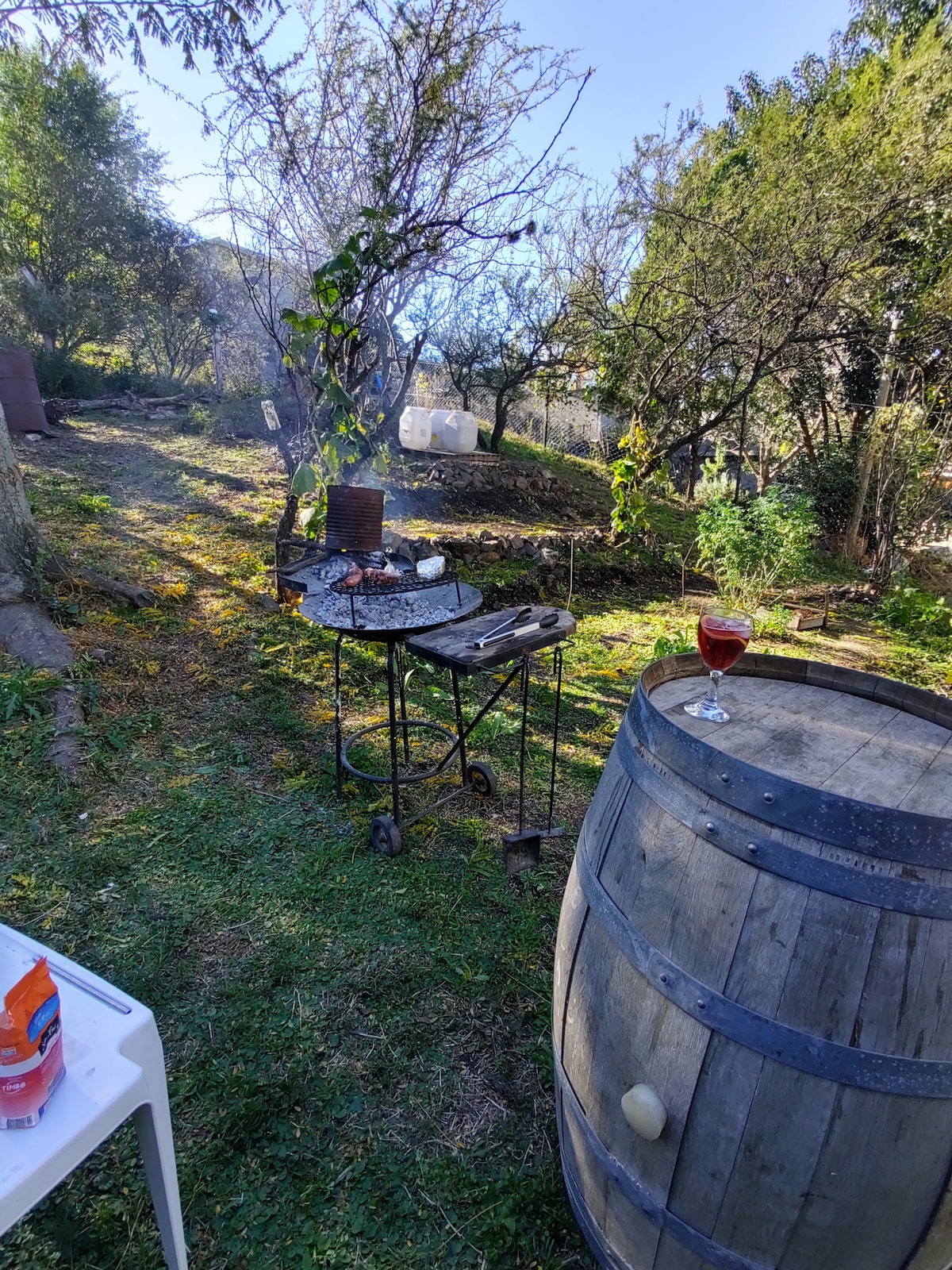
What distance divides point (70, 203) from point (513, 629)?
1427 centimetres

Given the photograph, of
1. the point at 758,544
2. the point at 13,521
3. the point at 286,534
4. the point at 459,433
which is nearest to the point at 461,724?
the point at 286,534

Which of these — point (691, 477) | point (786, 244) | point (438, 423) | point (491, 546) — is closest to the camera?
point (786, 244)

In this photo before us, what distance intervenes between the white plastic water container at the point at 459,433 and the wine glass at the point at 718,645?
8.18 m

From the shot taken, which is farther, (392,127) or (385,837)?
(392,127)

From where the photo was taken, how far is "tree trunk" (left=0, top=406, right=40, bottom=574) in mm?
3590

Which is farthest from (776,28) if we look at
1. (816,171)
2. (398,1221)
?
(398,1221)

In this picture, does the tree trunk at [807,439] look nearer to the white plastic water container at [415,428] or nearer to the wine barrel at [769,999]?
the white plastic water container at [415,428]

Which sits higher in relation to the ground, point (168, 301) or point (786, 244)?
point (168, 301)

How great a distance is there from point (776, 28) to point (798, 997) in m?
8.93

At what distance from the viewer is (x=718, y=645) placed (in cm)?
118

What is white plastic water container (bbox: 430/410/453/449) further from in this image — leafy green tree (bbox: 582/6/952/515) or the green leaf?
the green leaf

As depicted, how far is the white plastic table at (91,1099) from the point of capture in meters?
0.79

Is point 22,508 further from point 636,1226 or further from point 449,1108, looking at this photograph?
point 636,1226

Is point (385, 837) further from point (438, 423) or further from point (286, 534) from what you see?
point (438, 423)
